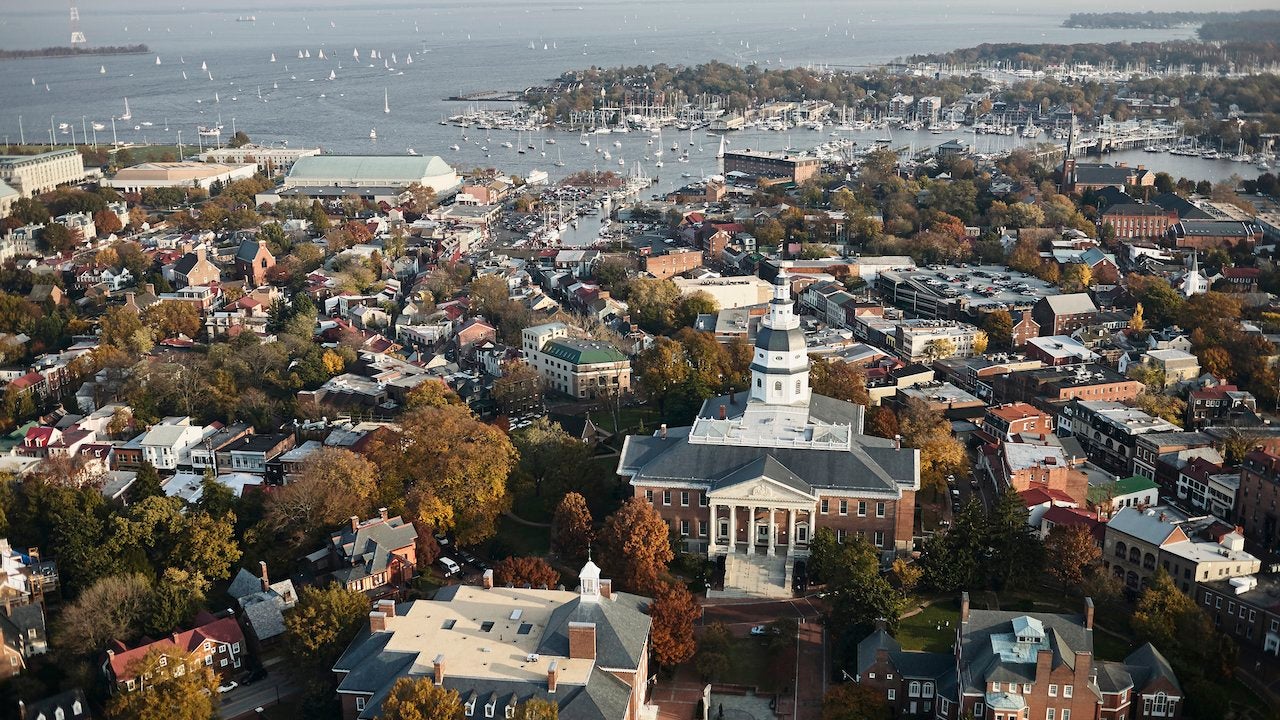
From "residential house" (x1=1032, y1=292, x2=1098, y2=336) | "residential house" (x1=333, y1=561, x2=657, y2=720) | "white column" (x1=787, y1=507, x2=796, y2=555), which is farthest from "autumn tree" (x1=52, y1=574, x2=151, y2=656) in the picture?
"residential house" (x1=1032, y1=292, x2=1098, y2=336)

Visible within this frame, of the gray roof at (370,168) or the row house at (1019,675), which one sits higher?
the gray roof at (370,168)

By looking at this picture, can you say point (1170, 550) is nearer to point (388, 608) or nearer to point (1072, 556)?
point (1072, 556)

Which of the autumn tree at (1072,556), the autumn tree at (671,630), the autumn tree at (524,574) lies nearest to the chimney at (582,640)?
the autumn tree at (671,630)

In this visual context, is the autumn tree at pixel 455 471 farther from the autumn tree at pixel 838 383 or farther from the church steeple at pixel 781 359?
the autumn tree at pixel 838 383

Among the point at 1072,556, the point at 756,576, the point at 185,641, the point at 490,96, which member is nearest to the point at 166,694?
the point at 185,641

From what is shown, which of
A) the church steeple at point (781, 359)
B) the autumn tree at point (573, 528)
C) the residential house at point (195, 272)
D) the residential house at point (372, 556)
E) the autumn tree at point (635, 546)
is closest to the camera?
the autumn tree at point (635, 546)

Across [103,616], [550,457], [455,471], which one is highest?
[455,471]

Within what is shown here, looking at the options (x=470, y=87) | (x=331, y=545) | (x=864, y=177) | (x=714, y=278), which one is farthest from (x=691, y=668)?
(x=470, y=87)

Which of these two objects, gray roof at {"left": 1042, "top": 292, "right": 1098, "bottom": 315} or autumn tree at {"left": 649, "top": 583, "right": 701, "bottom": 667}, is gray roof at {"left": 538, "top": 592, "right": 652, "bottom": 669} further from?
gray roof at {"left": 1042, "top": 292, "right": 1098, "bottom": 315}
